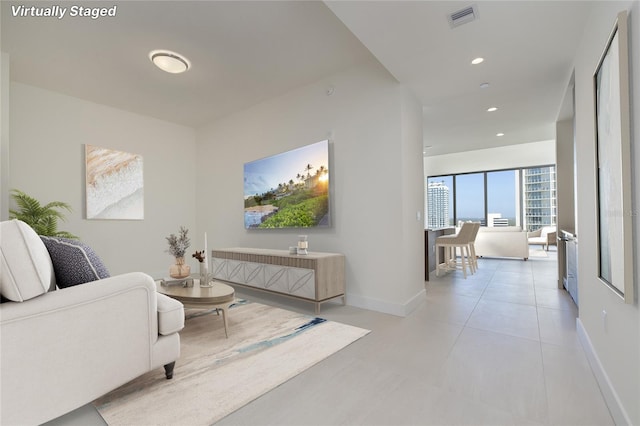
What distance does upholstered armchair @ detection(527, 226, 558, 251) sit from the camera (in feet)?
26.0

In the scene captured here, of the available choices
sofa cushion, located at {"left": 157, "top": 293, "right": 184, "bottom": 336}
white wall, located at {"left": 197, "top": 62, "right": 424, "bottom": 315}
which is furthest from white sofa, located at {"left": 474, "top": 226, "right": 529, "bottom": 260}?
sofa cushion, located at {"left": 157, "top": 293, "right": 184, "bottom": 336}

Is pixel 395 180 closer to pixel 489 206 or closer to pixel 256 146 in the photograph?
pixel 256 146

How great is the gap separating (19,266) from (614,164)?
295 centimetres

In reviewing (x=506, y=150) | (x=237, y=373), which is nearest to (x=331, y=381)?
(x=237, y=373)

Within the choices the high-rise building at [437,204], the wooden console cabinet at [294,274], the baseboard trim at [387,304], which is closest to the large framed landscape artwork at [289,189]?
the wooden console cabinet at [294,274]

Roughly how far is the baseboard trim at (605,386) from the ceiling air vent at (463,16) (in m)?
2.53

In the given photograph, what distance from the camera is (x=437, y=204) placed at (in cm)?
935

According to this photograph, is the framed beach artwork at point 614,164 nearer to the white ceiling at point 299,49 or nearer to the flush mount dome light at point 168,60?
the white ceiling at point 299,49

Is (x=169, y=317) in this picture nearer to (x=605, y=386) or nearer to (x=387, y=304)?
(x=387, y=304)

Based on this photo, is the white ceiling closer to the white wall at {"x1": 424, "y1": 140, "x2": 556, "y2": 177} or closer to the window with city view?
the white wall at {"x1": 424, "y1": 140, "x2": 556, "y2": 177}

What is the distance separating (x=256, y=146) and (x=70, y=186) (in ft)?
9.50

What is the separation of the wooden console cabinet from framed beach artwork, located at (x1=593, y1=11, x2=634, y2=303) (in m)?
2.28

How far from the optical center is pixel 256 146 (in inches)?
191

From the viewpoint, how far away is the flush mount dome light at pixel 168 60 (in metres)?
3.31
